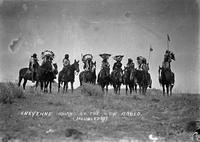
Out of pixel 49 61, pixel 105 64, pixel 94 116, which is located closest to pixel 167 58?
pixel 105 64

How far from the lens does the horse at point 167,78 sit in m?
5.75

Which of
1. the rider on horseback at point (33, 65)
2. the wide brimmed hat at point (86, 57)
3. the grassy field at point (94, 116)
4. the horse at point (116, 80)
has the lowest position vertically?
the grassy field at point (94, 116)

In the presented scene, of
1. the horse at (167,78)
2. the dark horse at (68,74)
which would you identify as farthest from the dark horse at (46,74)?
the horse at (167,78)

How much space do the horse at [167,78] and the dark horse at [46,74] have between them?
1.85m

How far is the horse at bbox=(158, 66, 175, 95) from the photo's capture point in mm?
5754

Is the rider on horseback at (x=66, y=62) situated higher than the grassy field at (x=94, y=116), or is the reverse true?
the rider on horseback at (x=66, y=62)

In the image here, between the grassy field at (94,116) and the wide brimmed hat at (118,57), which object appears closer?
the grassy field at (94,116)

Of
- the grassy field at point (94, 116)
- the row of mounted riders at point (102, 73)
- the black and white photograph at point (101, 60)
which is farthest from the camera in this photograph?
the row of mounted riders at point (102, 73)

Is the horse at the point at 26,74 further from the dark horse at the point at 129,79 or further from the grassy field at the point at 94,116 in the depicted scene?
the dark horse at the point at 129,79

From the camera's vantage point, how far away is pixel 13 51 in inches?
228

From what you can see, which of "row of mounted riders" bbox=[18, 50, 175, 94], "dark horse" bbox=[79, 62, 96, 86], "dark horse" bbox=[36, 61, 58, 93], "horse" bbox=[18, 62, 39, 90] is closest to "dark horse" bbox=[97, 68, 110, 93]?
"row of mounted riders" bbox=[18, 50, 175, 94]

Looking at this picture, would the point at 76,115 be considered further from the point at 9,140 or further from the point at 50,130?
the point at 9,140

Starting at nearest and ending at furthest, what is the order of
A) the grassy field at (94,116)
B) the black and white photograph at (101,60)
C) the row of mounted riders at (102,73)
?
the grassy field at (94,116) → the black and white photograph at (101,60) → the row of mounted riders at (102,73)

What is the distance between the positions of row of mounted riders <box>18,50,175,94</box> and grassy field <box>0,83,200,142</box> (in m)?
0.16
